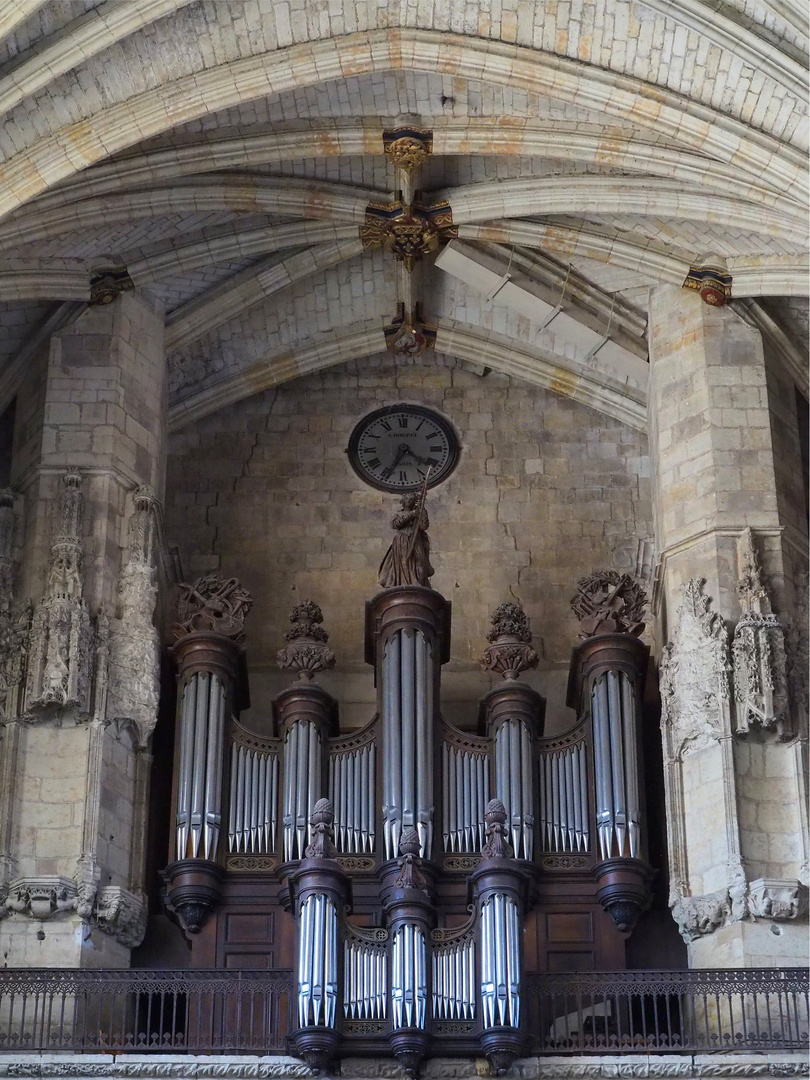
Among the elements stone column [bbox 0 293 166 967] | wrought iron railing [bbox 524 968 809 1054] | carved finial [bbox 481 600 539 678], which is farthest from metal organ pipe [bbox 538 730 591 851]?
stone column [bbox 0 293 166 967]

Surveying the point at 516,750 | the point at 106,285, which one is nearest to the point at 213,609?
the point at 516,750

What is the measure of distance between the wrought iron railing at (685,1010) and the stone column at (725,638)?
493mm

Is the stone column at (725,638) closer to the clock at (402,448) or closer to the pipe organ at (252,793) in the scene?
the clock at (402,448)

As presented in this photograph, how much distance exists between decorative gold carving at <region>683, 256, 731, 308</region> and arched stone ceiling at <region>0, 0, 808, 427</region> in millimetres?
79

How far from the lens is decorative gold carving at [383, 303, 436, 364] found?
25.9 m

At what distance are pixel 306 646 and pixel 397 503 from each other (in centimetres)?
276

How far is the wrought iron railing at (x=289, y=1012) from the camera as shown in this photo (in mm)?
20500

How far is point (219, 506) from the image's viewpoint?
2586 centimetres

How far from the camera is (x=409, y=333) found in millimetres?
25938

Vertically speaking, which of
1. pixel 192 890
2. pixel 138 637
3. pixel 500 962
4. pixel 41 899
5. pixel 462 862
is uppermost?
pixel 138 637

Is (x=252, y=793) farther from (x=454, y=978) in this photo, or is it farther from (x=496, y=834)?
(x=454, y=978)

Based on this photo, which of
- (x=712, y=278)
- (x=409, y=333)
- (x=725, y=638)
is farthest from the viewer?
(x=409, y=333)

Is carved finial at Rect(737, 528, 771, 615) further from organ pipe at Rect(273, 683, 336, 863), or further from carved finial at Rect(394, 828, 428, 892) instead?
organ pipe at Rect(273, 683, 336, 863)

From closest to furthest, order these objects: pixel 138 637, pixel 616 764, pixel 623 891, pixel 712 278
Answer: pixel 623 891
pixel 616 764
pixel 138 637
pixel 712 278
